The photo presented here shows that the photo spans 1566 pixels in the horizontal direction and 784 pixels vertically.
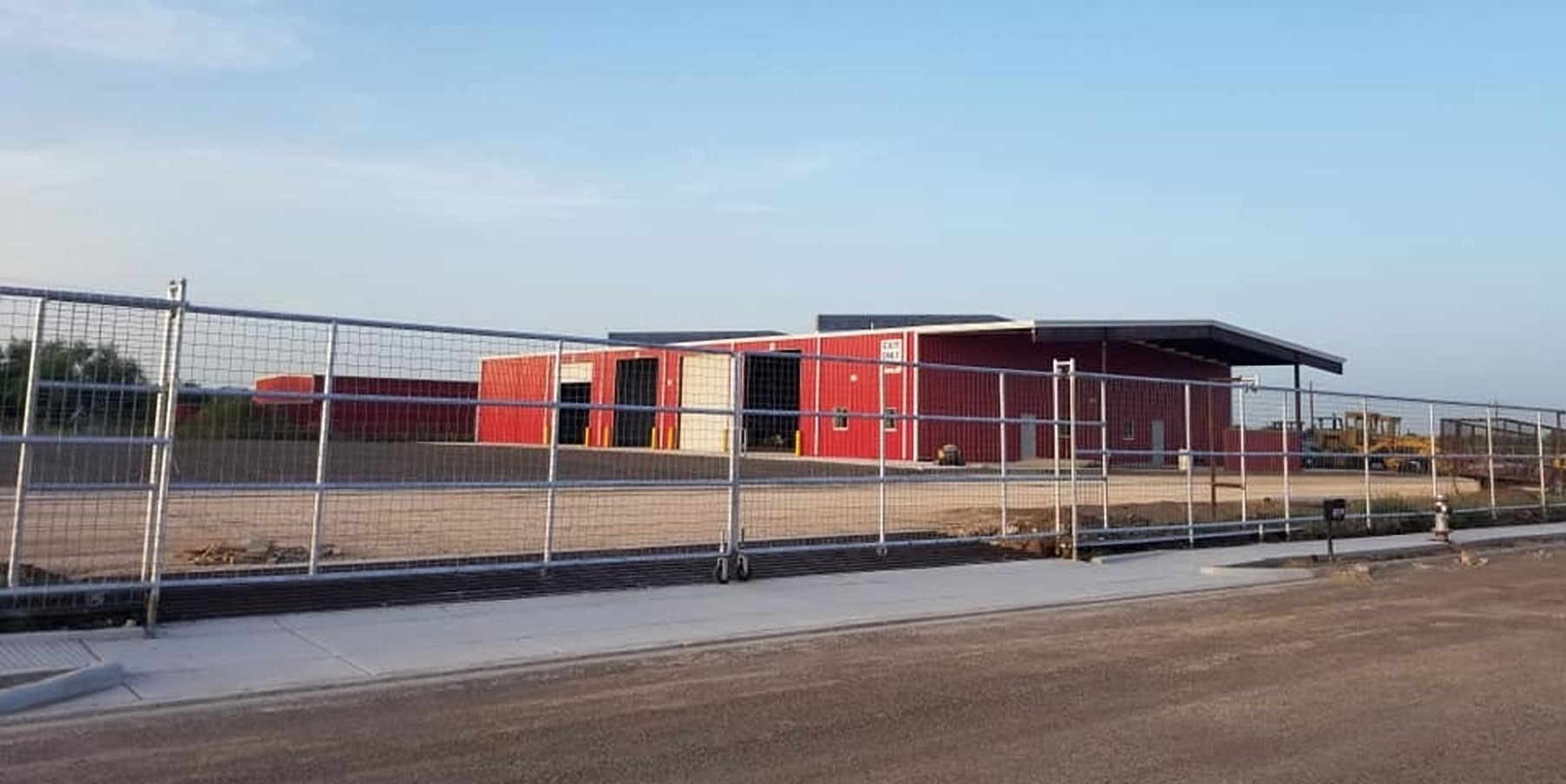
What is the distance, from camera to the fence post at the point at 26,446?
8.83m

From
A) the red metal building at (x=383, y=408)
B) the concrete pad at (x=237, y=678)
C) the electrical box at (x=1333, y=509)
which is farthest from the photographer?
the electrical box at (x=1333, y=509)

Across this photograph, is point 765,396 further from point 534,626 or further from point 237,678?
point 237,678

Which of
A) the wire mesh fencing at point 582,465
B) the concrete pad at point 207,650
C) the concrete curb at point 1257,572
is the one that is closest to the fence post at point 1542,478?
the wire mesh fencing at point 582,465

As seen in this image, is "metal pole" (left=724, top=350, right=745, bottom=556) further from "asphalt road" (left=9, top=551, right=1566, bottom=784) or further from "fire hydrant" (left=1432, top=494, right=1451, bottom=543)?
"fire hydrant" (left=1432, top=494, right=1451, bottom=543)

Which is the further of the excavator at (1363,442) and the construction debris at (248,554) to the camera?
the excavator at (1363,442)

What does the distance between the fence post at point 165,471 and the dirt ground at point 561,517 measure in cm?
191

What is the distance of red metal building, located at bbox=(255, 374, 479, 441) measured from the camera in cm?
1087

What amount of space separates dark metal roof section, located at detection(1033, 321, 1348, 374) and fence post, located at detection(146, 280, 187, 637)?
33.9 m

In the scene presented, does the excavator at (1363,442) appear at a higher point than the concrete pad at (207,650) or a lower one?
higher

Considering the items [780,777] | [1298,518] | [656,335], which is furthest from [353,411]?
[656,335]

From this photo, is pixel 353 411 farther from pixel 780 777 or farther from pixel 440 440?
pixel 780 777

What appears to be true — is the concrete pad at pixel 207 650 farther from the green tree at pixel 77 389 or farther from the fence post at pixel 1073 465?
the fence post at pixel 1073 465

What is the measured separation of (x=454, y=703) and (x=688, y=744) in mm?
1893

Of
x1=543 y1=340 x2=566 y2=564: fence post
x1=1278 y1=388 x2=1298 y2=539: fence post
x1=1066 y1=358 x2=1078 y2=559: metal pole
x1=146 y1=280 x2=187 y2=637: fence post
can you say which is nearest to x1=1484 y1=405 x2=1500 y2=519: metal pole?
x1=1278 y1=388 x2=1298 y2=539: fence post
